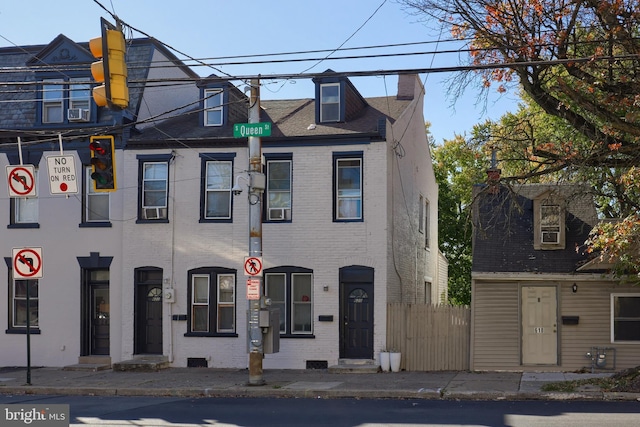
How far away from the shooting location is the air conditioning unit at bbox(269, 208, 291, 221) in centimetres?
2297

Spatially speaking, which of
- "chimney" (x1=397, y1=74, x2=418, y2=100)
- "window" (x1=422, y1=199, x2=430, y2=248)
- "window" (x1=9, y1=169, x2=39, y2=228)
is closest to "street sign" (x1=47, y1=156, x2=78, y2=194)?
"window" (x1=9, y1=169, x2=39, y2=228)

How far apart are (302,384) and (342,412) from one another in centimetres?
423

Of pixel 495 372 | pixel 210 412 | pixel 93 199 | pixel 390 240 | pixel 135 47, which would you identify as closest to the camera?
pixel 210 412

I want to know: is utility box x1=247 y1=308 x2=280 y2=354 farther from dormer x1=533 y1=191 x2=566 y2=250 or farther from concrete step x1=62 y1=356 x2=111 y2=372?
dormer x1=533 y1=191 x2=566 y2=250

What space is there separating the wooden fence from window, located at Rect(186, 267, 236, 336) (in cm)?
457

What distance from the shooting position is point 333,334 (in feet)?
73.1

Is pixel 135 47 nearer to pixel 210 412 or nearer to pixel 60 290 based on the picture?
pixel 60 290

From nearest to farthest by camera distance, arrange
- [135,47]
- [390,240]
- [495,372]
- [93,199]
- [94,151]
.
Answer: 1. [94,151]
2. [495,372]
3. [390,240]
4. [93,199]
5. [135,47]

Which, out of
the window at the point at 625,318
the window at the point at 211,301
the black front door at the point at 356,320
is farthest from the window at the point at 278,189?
the window at the point at 625,318

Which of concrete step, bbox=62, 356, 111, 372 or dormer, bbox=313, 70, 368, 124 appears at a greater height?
A: dormer, bbox=313, 70, 368, 124

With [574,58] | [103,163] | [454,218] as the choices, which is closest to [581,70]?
[574,58]

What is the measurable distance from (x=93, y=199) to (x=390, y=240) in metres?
8.96

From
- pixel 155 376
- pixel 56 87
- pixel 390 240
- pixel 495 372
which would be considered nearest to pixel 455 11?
pixel 390 240

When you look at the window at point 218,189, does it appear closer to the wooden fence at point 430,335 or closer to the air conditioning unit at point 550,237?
the wooden fence at point 430,335
